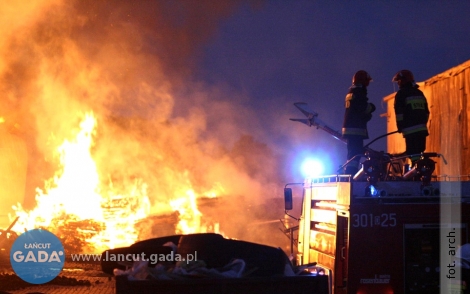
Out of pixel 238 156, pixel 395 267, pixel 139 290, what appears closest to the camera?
pixel 139 290

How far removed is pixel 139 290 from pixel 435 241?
9.44ft

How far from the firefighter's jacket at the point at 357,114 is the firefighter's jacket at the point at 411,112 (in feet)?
1.46

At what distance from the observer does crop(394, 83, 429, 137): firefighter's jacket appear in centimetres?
615

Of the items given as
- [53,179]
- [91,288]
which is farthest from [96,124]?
[91,288]

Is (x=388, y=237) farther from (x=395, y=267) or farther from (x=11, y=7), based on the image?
(x=11, y=7)

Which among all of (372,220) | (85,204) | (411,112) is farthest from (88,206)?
(372,220)

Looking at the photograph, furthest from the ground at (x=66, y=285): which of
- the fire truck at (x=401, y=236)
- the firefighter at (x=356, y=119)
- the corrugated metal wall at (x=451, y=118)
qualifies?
the corrugated metal wall at (x=451, y=118)

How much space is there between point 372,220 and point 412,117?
1959 millimetres

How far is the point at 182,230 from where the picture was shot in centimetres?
1614

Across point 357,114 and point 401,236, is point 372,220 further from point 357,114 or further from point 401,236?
point 357,114

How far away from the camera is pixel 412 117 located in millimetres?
6195

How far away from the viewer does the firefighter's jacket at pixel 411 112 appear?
20.2ft

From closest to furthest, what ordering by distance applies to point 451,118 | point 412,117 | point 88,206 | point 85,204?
point 412,117
point 451,118
point 88,206
point 85,204

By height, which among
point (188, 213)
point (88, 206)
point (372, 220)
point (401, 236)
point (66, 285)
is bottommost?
point (66, 285)
